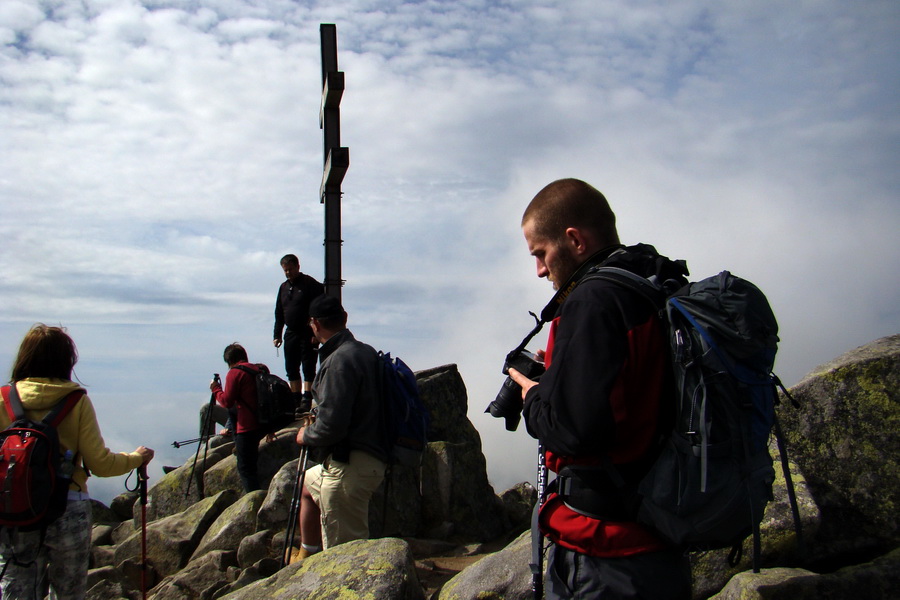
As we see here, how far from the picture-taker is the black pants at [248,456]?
33.9 feet

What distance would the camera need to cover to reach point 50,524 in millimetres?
4992

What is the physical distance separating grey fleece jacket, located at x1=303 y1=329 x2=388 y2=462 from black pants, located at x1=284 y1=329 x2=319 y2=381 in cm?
589

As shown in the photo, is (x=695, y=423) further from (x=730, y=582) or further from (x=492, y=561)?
(x=492, y=561)

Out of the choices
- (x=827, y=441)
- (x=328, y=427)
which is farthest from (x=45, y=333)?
(x=827, y=441)

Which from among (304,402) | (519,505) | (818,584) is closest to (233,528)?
(304,402)

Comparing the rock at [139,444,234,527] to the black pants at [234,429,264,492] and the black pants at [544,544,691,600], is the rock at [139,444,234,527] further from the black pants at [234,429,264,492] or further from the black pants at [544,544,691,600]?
the black pants at [544,544,691,600]

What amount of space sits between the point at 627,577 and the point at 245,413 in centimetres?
824

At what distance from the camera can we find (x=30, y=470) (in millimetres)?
4816

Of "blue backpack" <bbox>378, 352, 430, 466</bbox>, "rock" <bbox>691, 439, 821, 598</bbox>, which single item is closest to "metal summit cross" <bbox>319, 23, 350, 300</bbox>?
"blue backpack" <bbox>378, 352, 430, 466</bbox>

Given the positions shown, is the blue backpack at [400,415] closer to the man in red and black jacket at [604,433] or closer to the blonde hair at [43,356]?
the blonde hair at [43,356]

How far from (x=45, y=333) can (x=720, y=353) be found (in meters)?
4.61

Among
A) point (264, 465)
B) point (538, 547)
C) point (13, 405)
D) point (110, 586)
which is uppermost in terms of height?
point (13, 405)

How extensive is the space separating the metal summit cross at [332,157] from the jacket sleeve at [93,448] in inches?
157

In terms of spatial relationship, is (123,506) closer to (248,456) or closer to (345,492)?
(248,456)
